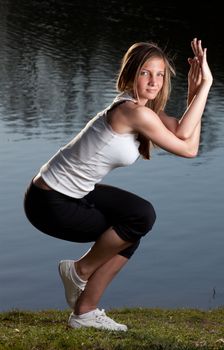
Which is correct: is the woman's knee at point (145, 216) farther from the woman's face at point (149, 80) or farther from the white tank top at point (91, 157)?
the woman's face at point (149, 80)

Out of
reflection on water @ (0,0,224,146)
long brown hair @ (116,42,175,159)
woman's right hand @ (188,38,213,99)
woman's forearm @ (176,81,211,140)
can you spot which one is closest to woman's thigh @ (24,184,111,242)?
long brown hair @ (116,42,175,159)

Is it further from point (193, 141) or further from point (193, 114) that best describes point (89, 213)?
point (193, 114)

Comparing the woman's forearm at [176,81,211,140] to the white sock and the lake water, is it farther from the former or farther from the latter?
the lake water

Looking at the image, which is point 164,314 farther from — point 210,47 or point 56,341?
point 210,47

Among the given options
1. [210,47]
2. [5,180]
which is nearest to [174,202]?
[5,180]

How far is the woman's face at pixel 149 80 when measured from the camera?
809 cm

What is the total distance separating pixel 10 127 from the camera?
35.9 m

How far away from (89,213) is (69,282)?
70cm

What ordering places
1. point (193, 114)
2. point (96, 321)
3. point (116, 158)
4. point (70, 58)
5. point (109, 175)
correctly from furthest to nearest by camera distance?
1. point (70, 58)
2. point (109, 175)
3. point (96, 321)
4. point (193, 114)
5. point (116, 158)

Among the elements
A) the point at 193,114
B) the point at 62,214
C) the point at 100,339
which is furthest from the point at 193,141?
the point at 100,339

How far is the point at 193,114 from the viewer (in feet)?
26.4

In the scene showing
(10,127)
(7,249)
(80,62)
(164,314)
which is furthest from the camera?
(80,62)

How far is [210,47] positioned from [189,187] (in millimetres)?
24981

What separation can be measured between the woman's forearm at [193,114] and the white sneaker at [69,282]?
1.25 metres
